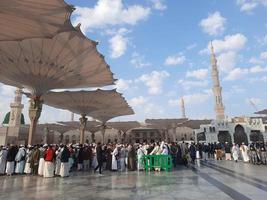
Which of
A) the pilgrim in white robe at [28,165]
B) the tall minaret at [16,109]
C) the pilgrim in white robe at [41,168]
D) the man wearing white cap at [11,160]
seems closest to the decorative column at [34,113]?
the man wearing white cap at [11,160]

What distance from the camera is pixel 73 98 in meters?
24.1

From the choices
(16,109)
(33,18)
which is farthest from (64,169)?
(16,109)

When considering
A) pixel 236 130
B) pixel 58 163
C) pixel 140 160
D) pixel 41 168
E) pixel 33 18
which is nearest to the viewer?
pixel 33 18

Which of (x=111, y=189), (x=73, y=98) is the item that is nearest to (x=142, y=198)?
(x=111, y=189)

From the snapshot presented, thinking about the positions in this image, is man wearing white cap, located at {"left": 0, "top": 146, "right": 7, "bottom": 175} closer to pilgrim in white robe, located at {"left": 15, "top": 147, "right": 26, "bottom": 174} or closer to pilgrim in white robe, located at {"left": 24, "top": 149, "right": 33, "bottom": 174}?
pilgrim in white robe, located at {"left": 15, "top": 147, "right": 26, "bottom": 174}

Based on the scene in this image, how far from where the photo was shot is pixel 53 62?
1484 cm

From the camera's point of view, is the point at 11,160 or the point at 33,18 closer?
the point at 33,18

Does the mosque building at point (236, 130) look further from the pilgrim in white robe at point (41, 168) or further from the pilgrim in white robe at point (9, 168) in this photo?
the pilgrim in white robe at point (9, 168)

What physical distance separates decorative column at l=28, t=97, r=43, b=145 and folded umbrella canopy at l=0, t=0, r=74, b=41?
22.1ft

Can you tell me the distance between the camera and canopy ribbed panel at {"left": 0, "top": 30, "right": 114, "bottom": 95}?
13.5 meters

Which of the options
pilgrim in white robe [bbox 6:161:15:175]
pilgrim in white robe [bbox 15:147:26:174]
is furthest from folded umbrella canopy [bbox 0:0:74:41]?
pilgrim in white robe [bbox 6:161:15:175]

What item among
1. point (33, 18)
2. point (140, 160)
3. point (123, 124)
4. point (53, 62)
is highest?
point (123, 124)

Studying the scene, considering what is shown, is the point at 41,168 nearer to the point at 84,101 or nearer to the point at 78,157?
the point at 78,157

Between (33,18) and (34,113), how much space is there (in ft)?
28.7
